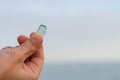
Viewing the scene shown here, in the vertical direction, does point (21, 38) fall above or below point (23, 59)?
above

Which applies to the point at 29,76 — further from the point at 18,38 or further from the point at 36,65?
the point at 18,38

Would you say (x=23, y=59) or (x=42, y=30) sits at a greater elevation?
(x=42, y=30)

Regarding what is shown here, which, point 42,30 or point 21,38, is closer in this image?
point 42,30

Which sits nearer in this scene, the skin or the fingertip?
the skin

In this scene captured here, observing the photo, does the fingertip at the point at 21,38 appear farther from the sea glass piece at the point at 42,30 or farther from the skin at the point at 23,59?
the sea glass piece at the point at 42,30

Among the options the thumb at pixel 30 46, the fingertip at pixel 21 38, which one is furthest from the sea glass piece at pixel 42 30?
the fingertip at pixel 21 38

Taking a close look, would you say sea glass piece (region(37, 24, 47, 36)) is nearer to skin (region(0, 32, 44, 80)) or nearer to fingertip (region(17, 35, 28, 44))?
skin (region(0, 32, 44, 80))

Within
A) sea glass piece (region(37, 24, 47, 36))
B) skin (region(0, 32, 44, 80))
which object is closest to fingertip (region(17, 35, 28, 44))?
skin (region(0, 32, 44, 80))

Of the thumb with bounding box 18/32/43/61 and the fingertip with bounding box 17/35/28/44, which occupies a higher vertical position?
the fingertip with bounding box 17/35/28/44
